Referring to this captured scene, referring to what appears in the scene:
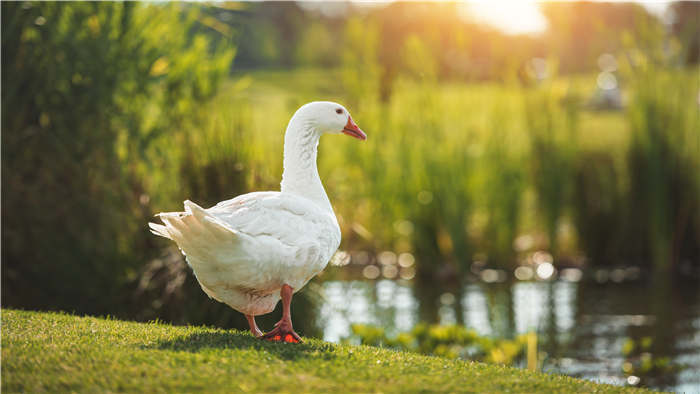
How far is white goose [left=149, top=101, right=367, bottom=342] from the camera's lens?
4.54 meters

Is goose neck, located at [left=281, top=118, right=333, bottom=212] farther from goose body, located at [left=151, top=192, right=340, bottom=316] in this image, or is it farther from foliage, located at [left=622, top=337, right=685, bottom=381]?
foliage, located at [left=622, top=337, right=685, bottom=381]

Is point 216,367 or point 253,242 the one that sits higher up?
point 253,242

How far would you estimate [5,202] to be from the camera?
7.93 meters

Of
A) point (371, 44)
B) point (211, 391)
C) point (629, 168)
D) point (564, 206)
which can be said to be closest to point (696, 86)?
point (629, 168)

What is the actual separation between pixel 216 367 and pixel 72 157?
4666 millimetres

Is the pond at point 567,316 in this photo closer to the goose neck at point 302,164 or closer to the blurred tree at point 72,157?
the goose neck at point 302,164

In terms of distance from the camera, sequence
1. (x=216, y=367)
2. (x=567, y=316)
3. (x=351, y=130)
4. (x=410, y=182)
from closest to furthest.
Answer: (x=216, y=367) < (x=351, y=130) < (x=567, y=316) < (x=410, y=182)

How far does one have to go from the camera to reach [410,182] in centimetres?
1197

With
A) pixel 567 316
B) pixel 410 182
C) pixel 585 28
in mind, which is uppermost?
pixel 585 28

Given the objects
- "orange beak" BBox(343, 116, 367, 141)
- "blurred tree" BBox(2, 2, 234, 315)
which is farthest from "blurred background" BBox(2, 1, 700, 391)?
"orange beak" BBox(343, 116, 367, 141)

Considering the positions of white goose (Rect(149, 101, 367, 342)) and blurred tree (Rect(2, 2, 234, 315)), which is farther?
blurred tree (Rect(2, 2, 234, 315))

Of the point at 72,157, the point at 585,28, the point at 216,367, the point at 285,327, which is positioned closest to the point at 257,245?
the point at 285,327

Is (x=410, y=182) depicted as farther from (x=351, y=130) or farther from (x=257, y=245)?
(x=257, y=245)

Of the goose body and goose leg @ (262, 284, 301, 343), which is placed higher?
the goose body
